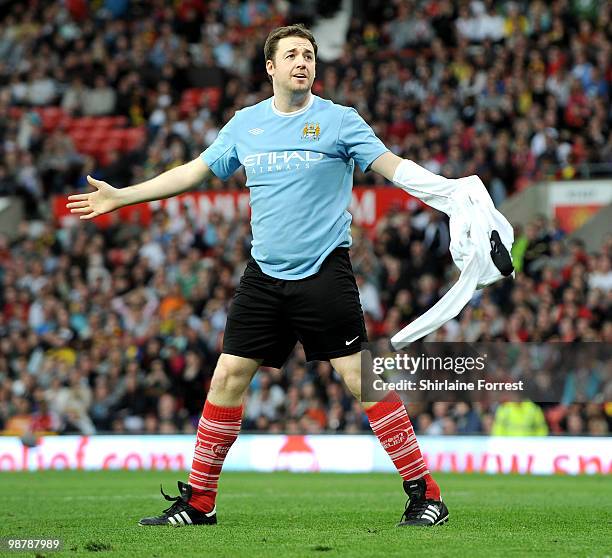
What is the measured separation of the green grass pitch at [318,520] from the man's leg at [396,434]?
0.26 meters

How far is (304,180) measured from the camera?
7.57 metres

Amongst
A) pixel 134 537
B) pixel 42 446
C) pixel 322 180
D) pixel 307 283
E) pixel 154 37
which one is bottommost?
pixel 42 446

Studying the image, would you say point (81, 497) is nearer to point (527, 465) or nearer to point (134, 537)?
point (134, 537)

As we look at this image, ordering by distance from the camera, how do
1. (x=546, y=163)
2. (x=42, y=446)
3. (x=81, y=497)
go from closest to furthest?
(x=81, y=497), (x=42, y=446), (x=546, y=163)

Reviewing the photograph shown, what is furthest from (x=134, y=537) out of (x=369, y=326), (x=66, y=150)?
(x=66, y=150)

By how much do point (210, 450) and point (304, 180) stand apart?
5.25 ft

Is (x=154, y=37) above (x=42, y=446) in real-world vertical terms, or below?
above

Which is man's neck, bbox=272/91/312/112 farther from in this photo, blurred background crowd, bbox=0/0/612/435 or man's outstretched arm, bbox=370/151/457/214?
blurred background crowd, bbox=0/0/612/435

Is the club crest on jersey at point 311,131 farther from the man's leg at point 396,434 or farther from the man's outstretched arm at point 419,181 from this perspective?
the man's leg at point 396,434

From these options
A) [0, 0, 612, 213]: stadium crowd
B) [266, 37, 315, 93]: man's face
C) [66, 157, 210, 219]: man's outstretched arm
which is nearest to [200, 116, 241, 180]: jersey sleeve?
[66, 157, 210, 219]: man's outstretched arm

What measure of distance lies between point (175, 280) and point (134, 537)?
13.4 m

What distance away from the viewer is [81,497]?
34.7ft

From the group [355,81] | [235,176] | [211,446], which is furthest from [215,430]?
[355,81]

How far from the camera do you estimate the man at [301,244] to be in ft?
24.8
